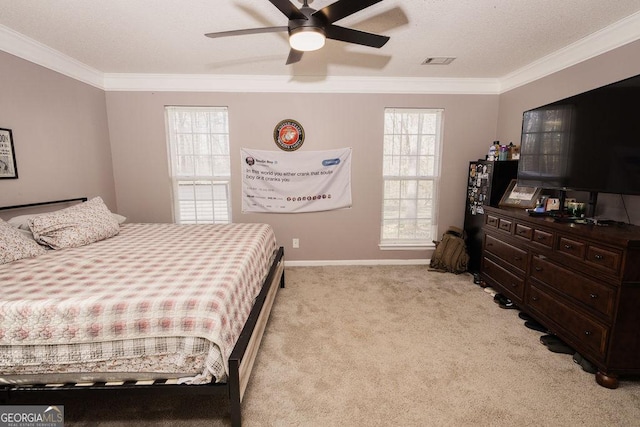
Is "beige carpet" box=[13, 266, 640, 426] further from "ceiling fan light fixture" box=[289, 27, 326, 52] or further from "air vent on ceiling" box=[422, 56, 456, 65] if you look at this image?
"air vent on ceiling" box=[422, 56, 456, 65]

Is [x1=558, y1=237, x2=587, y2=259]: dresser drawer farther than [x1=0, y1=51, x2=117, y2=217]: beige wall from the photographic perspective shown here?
No

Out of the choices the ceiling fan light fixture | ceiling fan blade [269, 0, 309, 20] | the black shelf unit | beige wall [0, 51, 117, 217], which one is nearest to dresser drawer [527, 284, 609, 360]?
the black shelf unit

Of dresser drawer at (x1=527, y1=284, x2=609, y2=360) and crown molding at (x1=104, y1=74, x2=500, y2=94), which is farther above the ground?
crown molding at (x1=104, y1=74, x2=500, y2=94)

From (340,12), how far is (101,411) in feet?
8.32

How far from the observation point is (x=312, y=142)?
11.8 ft

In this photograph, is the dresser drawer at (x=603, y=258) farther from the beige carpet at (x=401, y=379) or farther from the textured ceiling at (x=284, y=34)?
the textured ceiling at (x=284, y=34)

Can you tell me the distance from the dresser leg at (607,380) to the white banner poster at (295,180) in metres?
2.65

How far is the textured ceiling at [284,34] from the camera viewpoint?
1943mm

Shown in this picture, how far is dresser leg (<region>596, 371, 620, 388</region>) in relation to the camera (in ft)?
5.55

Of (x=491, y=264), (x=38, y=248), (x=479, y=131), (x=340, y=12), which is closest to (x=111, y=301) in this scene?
(x=38, y=248)

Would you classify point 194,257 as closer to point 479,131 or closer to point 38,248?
point 38,248

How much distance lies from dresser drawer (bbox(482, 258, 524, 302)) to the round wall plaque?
254 centimetres

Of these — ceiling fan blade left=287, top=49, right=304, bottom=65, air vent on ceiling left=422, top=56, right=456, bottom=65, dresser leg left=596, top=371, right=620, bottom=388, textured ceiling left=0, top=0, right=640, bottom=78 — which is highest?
air vent on ceiling left=422, top=56, right=456, bottom=65

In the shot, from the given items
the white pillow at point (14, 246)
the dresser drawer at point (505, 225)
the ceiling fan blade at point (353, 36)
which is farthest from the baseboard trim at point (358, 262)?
the ceiling fan blade at point (353, 36)
